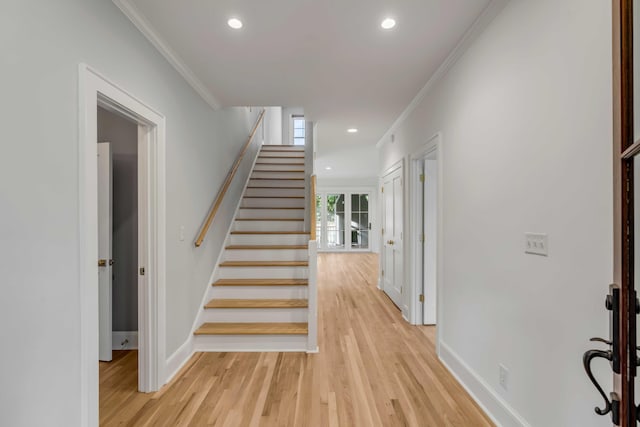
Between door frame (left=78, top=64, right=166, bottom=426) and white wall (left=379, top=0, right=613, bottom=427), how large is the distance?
2238 mm

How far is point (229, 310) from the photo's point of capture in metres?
3.04

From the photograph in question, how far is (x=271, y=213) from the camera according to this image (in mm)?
4629

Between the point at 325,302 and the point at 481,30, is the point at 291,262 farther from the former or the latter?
the point at 481,30

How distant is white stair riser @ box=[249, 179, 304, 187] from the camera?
17.2ft

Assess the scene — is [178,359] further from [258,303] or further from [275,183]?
[275,183]

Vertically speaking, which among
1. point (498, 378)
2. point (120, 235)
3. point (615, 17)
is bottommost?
point (498, 378)

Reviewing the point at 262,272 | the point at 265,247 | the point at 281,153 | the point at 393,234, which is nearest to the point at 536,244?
the point at 262,272

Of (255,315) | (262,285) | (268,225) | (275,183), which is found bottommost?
(255,315)

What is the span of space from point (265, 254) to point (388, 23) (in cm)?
268

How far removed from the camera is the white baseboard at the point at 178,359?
236 cm

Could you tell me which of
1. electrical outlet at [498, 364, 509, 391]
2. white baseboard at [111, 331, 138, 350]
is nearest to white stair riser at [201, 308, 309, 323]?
white baseboard at [111, 331, 138, 350]

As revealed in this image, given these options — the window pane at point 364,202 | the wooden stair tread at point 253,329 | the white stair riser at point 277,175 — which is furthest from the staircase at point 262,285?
the window pane at point 364,202

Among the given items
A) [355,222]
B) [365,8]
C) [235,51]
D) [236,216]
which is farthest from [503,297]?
[355,222]

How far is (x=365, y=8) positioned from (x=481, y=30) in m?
0.79
